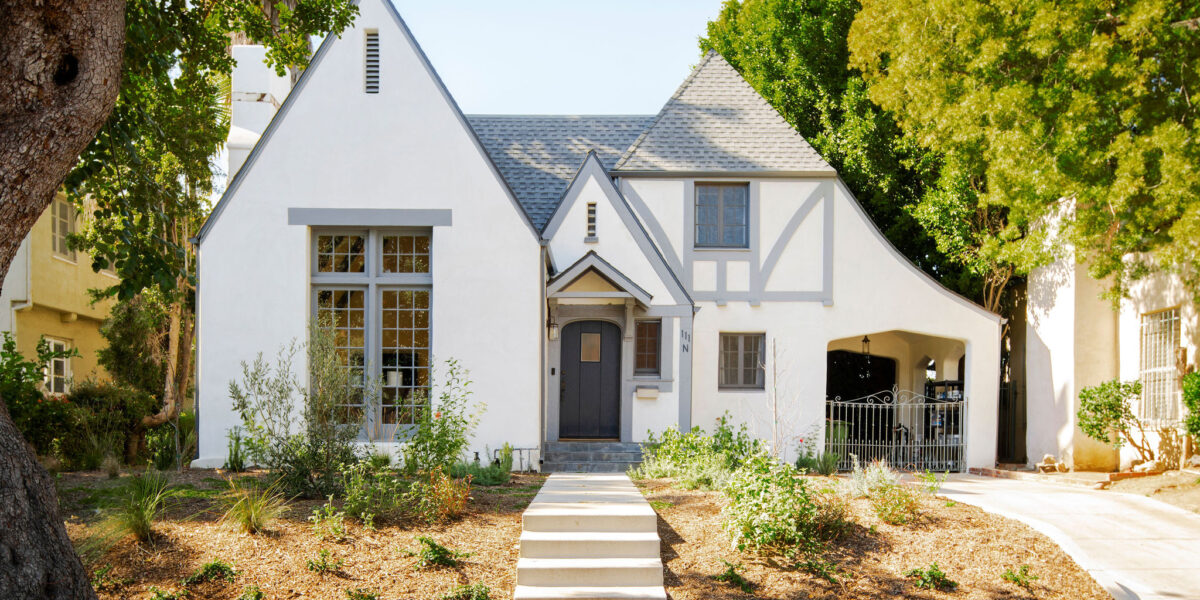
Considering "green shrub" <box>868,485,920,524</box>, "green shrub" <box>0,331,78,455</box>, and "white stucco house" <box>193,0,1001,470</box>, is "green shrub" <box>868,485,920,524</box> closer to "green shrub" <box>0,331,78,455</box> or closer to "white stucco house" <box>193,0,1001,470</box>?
"white stucco house" <box>193,0,1001,470</box>

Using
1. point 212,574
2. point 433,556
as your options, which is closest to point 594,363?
point 433,556

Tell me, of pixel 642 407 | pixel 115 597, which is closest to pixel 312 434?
pixel 115 597

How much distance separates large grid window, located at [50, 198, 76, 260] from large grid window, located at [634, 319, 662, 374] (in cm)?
1198

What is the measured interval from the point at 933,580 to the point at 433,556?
13.8 feet

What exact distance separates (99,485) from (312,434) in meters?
3.11

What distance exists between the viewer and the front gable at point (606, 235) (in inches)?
595

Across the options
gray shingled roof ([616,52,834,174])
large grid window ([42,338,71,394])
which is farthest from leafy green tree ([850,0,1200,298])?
large grid window ([42,338,71,394])

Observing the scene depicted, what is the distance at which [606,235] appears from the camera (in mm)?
15234

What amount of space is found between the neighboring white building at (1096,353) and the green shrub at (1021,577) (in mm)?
6878

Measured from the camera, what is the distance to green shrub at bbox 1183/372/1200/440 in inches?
461

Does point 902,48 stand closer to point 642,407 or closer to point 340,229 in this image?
point 642,407

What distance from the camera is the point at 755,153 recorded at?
649 inches

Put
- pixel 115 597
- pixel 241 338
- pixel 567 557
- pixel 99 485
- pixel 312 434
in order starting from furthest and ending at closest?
1. pixel 241 338
2. pixel 99 485
3. pixel 312 434
4. pixel 567 557
5. pixel 115 597

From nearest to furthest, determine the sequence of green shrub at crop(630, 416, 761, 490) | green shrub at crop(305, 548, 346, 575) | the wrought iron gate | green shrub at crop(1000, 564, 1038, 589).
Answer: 1. green shrub at crop(305, 548, 346, 575)
2. green shrub at crop(1000, 564, 1038, 589)
3. green shrub at crop(630, 416, 761, 490)
4. the wrought iron gate
